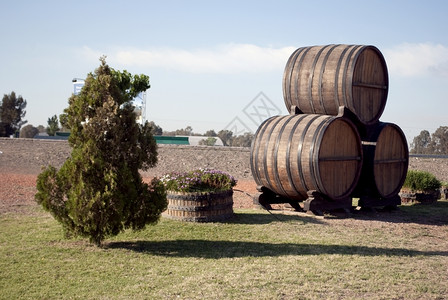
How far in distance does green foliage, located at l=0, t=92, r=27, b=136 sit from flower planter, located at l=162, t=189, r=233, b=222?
1511 inches

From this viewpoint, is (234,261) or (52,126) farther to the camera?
(52,126)

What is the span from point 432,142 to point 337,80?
96.2 feet

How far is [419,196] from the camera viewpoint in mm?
13703

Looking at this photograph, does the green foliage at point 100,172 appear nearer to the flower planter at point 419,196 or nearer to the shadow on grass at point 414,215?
the shadow on grass at point 414,215

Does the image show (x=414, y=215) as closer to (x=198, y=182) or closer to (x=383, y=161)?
(x=383, y=161)

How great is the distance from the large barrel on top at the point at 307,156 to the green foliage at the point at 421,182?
3736 millimetres

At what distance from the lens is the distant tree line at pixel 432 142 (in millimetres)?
35750

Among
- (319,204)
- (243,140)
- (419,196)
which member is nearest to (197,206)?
(319,204)

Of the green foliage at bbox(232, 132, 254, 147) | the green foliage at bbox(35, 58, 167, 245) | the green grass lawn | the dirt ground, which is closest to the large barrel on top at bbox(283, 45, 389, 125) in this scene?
the green grass lawn

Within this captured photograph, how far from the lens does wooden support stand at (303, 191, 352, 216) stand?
10.4m

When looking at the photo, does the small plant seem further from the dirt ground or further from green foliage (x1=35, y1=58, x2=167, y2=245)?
the dirt ground

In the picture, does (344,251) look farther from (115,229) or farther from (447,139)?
(447,139)

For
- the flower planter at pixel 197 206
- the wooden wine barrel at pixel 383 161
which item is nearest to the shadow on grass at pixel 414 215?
the wooden wine barrel at pixel 383 161

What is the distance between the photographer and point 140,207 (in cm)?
779
